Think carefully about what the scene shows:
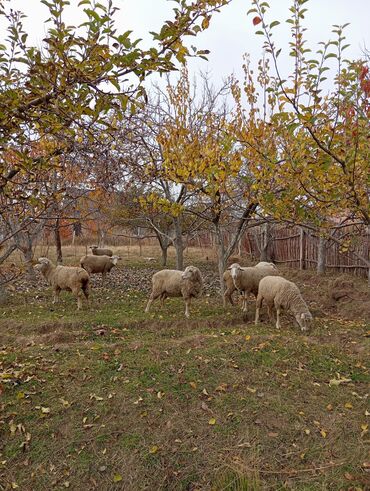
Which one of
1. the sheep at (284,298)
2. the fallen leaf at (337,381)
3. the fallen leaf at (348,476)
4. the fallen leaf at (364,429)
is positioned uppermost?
the sheep at (284,298)

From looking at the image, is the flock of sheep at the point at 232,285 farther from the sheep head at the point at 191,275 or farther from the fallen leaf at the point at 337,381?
the fallen leaf at the point at 337,381

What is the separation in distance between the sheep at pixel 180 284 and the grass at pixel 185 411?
1.96m

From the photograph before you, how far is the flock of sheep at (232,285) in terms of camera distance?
8.36 metres

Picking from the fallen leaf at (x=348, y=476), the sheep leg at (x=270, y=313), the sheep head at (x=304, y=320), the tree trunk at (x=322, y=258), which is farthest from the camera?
the tree trunk at (x=322, y=258)

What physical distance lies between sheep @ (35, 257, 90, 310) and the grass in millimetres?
3045

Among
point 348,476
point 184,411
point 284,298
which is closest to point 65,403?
point 184,411

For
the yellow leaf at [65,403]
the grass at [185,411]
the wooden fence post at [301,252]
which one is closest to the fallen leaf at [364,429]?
the grass at [185,411]

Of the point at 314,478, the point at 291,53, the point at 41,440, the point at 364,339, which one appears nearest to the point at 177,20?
the point at 291,53

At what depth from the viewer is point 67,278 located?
1084cm

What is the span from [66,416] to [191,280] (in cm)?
515

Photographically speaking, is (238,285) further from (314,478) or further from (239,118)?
(314,478)

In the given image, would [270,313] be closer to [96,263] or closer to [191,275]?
[191,275]

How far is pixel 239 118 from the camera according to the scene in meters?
9.12

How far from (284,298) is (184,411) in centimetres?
414
